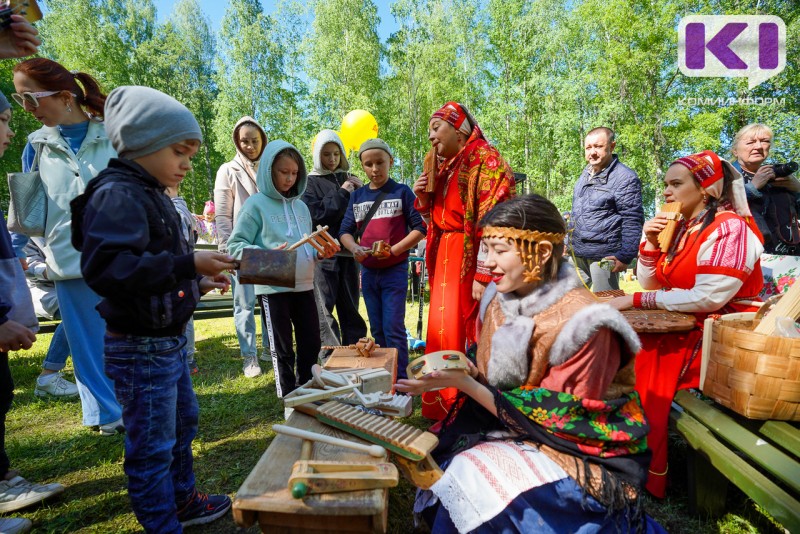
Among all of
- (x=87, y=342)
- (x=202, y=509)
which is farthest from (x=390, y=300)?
(x=87, y=342)

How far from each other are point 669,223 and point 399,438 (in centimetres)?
197

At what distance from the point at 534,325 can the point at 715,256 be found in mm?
1237

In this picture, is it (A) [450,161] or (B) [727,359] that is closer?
(B) [727,359]

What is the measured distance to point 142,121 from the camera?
Result: 1689 mm

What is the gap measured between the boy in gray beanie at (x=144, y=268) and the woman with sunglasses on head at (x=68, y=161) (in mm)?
1173

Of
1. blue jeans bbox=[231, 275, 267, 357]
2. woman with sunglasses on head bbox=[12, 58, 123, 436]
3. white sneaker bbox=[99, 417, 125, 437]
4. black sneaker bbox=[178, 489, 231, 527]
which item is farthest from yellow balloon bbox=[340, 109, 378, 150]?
black sneaker bbox=[178, 489, 231, 527]

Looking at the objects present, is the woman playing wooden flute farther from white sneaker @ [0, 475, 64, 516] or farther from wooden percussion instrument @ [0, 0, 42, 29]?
wooden percussion instrument @ [0, 0, 42, 29]

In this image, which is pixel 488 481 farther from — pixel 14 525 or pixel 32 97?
pixel 32 97

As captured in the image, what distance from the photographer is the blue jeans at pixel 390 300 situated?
12.5 feet

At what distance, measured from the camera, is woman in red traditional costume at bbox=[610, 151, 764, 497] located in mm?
2201

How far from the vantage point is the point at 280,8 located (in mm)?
23922

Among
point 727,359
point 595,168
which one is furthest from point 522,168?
point 727,359

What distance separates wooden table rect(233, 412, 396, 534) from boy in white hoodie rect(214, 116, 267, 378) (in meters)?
3.14

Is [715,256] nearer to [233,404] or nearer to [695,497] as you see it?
[695,497]
